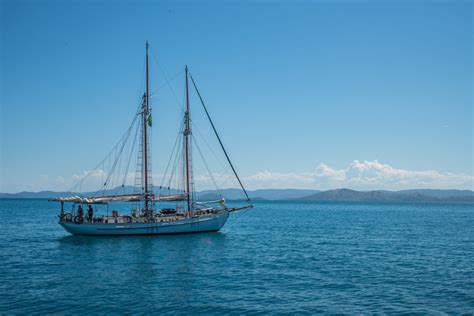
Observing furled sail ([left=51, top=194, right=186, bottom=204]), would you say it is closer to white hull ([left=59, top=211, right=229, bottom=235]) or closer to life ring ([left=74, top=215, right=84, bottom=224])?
life ring ([left=74, top=215, right=84, bottom=224])

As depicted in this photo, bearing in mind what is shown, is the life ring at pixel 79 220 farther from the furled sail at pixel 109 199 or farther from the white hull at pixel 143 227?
the furled sail at pixel 109 199

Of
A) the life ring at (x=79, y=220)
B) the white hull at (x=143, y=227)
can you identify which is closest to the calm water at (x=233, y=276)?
the white hull at (x=143, y=227)

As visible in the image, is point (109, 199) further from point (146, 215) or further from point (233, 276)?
point (233, 276)

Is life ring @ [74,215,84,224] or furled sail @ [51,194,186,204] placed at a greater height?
furled sail @ [51,194,186,204]

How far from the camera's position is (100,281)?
28.0 m

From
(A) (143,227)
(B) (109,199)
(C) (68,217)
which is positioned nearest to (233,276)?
(A) (143,227)

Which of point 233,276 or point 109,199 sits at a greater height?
point 109,199

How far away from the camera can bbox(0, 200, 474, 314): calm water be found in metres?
22.6

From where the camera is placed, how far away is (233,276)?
29781 mm

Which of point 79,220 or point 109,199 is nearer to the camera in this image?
point 79,220

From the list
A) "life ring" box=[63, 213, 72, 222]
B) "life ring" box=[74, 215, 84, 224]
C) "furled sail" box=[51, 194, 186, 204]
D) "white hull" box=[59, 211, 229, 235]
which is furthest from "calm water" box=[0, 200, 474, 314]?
"furled sail" box=[51, 194, 186, 204]

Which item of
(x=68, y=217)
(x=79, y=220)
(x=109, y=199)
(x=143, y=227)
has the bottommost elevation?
(x=143, y=227)

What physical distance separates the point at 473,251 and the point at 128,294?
38.4m

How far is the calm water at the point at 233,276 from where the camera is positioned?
2256cm
